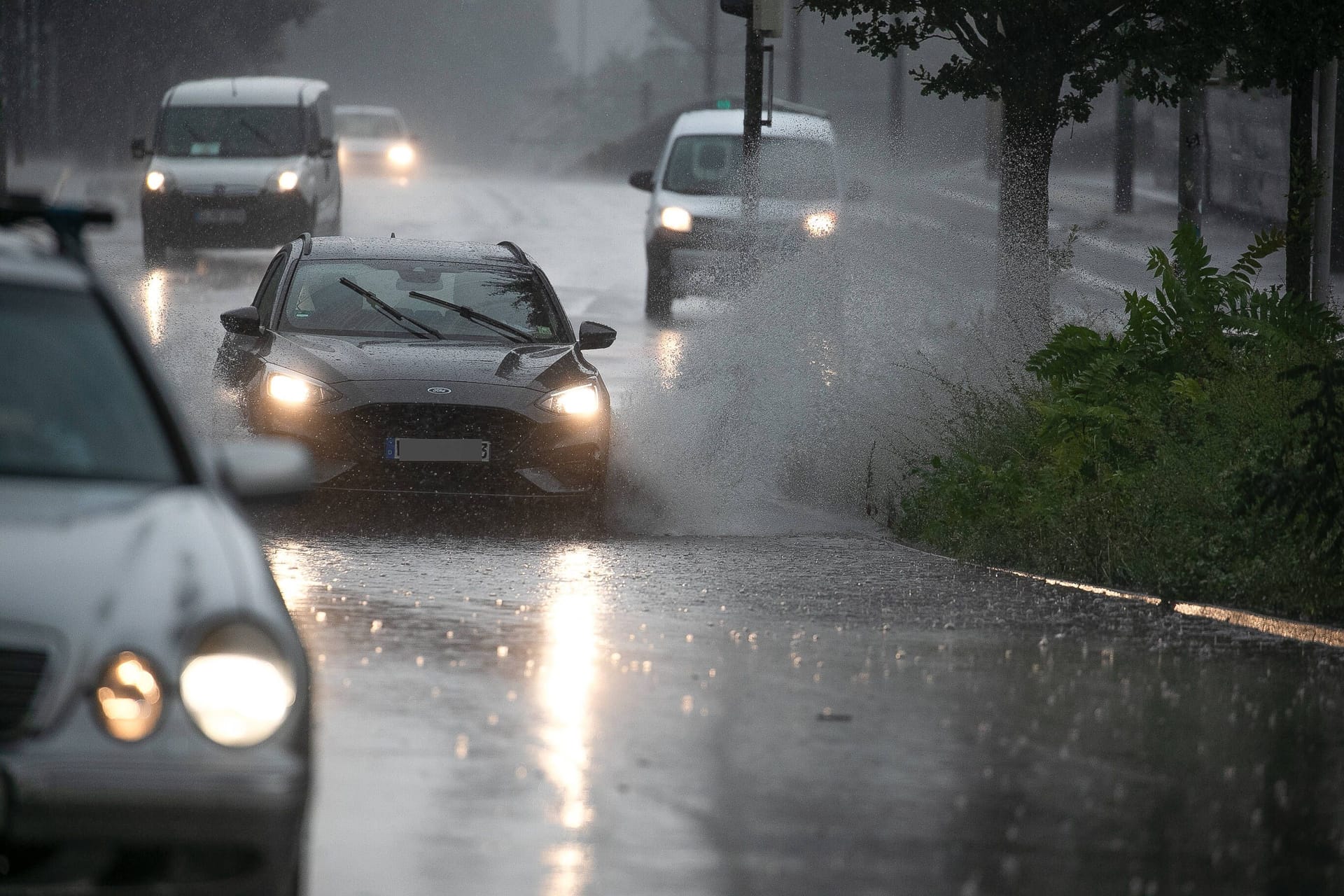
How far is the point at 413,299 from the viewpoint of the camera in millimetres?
13500

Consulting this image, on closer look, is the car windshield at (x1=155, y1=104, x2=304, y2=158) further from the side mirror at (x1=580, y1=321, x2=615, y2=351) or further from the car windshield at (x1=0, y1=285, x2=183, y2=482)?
the car windshield at (x1=0, y1=285, x2=183, y2=482)

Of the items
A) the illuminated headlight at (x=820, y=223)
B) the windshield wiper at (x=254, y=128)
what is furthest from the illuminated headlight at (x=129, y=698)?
the windshield wiper at (x=254, y=128)

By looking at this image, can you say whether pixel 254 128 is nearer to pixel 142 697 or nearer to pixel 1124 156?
pixel 1124 156

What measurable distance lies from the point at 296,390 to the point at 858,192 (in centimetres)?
913

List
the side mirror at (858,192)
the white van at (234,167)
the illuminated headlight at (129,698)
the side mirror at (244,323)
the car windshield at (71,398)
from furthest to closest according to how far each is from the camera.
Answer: the white van at (234,167)
the side mirror at (858,192)
the side mirror at (244,323)
the car windshield at (71,398)
the illuminated headlight at (129,698)

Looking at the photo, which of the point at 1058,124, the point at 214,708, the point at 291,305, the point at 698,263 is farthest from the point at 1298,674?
the point at 698,263

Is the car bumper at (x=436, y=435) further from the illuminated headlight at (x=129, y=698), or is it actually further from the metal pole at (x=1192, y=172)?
the metal pole at (x=1192, y=172)

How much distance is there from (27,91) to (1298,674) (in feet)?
170

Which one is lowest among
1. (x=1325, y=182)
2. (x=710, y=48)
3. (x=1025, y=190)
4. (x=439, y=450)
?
(x=439, y=450)

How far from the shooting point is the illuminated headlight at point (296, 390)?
40.0 ft

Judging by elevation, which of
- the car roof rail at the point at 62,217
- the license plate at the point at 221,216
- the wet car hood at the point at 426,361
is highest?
the car roof rail at the point at 62,217

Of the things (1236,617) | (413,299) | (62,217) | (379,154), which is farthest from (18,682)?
(379,154)

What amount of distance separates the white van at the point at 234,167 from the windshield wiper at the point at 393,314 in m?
16.3

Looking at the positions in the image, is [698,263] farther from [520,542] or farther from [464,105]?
[464,105]
